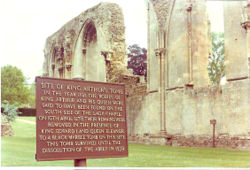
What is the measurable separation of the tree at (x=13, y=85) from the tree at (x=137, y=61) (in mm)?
18638

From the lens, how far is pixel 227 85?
14969 millimetres

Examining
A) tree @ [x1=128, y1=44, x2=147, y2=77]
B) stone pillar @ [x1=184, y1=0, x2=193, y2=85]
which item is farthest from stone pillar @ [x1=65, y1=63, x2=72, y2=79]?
stone pillar @ [x1=184, y1=0, x2=193, y2=85]

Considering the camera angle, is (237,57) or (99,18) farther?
(99,18)

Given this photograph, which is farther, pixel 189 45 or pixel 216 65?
pixel 216 65

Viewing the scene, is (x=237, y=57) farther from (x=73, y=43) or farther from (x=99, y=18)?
(x=73, y=43)

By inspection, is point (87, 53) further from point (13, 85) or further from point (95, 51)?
point (13, 85)

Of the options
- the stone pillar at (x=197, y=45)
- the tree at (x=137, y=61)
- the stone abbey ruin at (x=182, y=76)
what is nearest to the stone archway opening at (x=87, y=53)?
the stone abbey ruin at (x=182, y=76)

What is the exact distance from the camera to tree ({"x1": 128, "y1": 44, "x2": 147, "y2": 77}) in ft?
136

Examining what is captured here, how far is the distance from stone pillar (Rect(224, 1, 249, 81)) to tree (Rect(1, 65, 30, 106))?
41.4m

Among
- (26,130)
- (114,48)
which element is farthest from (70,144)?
(26,130)

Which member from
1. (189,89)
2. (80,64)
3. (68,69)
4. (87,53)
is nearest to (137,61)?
(68,69)

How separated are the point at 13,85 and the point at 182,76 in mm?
39653

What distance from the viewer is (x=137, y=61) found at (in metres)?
41.7

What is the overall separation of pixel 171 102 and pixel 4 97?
38.3 m
